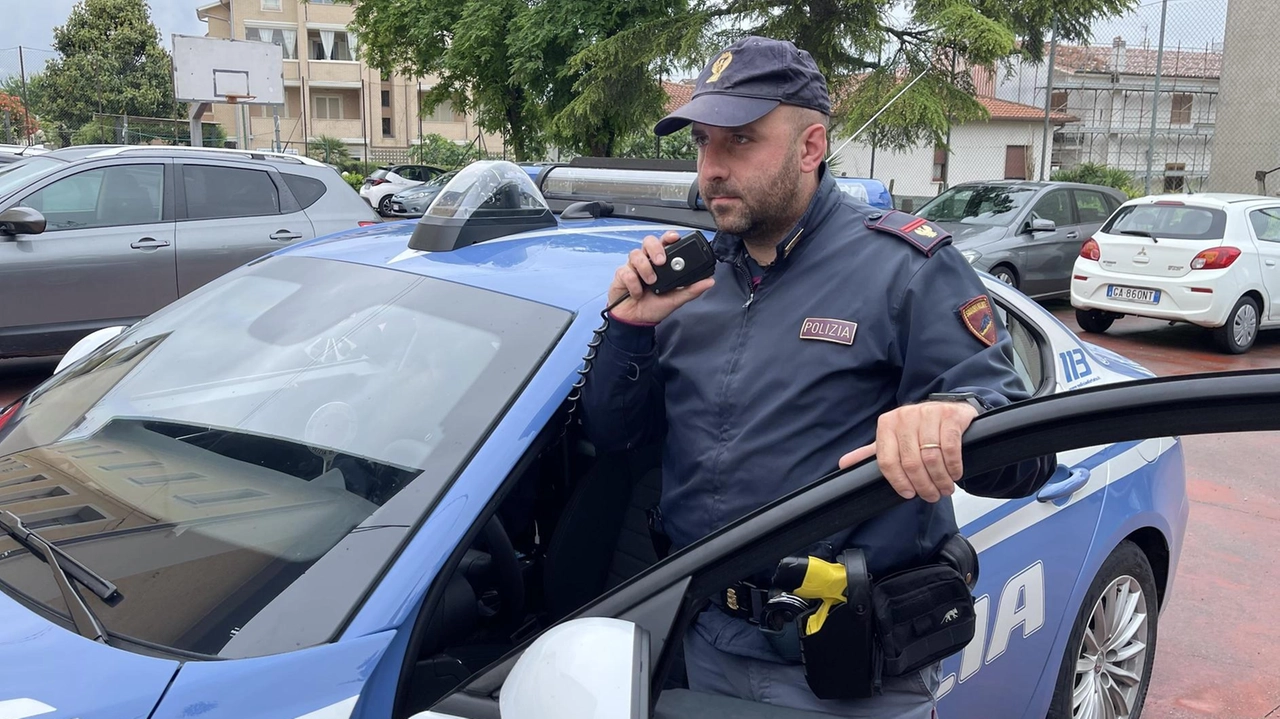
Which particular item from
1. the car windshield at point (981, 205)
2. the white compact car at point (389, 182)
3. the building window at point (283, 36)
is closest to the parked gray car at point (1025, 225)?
the car windshield at point (981, 205)

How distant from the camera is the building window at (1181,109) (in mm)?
19125

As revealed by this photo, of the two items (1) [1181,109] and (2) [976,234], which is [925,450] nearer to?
(2) [976,234]

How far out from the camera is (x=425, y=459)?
1.83 m

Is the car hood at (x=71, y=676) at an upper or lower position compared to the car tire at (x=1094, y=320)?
upper

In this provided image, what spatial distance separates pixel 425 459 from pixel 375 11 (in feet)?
74.4

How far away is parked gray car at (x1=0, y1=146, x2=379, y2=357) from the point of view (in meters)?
6.67

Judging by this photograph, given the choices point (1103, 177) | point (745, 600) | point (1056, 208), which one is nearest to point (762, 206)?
point (745, 600)

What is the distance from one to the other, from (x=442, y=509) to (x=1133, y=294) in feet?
30.5

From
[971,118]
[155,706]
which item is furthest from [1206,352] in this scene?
[155,706]

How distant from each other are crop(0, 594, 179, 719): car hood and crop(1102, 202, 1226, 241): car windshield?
9993mm

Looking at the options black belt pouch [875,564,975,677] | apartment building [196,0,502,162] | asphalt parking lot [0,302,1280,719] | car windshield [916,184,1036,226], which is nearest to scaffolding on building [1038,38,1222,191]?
car windshield [916,184,1036,226]

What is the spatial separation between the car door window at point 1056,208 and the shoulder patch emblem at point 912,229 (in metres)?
10.2

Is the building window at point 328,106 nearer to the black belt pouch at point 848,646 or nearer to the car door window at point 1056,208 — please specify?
the car door window at point 1056,208

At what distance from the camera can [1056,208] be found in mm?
11578
